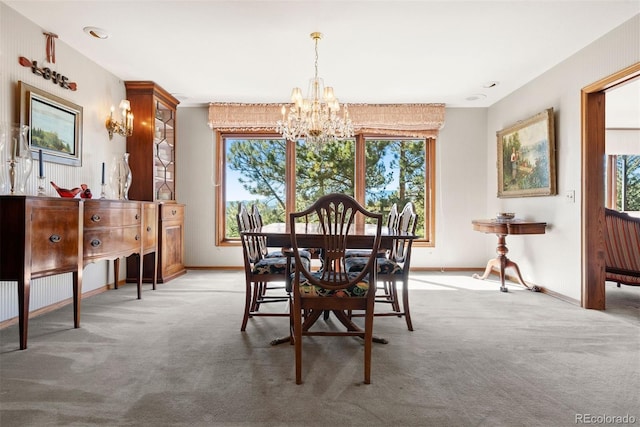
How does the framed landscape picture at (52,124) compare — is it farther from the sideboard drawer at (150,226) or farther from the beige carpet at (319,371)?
the beige carpet at (319,371)

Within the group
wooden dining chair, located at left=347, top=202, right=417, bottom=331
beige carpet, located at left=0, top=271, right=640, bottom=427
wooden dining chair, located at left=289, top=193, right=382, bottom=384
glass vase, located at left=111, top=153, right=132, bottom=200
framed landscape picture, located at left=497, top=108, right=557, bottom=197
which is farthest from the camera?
framed landscape picture, located at left=497, top=108, right=557, bottom=197

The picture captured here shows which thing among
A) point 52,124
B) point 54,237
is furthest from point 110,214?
point 52,124

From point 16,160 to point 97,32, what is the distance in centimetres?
131

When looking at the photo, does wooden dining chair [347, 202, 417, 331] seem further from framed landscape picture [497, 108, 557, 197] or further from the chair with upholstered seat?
framed landscape picture [497, 108, 557, 197]

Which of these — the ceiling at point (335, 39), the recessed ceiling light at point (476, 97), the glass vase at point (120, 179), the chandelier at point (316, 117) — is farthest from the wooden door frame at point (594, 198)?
the glass vase at point (120, 179)

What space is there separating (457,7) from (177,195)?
427cm

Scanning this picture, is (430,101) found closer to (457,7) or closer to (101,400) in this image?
A: (457,7)

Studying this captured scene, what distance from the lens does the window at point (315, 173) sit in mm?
5527

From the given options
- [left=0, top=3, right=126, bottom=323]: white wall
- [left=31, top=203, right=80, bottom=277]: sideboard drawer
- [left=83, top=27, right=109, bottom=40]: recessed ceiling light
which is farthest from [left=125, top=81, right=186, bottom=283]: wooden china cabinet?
[left=31, top=203, right=80, bottom=277]: sideboard drawer

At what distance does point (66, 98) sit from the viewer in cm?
344

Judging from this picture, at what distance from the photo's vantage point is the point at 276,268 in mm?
2590

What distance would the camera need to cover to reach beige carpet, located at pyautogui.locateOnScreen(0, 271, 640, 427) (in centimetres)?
157

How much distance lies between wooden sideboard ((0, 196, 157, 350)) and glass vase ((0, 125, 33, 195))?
322 millimetres

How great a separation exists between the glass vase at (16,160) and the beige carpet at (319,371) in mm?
1007
